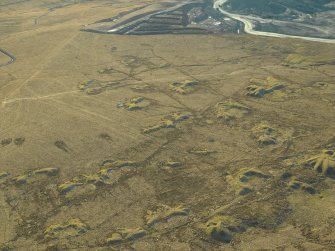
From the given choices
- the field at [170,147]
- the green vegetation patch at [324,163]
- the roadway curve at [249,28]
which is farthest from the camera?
the roadway curve at [249,28]

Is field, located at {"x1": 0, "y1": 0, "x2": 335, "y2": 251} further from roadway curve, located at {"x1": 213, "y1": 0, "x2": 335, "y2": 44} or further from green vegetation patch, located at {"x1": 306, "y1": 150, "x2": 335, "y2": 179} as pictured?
roadway curve, located at {"x1": 213, "y1": 0, "x2": 335, "y2": 44}

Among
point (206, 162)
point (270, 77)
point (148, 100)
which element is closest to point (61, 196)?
point (206, 162)

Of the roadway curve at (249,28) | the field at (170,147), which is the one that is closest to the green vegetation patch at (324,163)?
the field at (170,147)

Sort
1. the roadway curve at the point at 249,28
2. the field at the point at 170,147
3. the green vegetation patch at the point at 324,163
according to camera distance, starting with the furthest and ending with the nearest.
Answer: the roadway curve at the point at 249,28, the green vegetation patch at the point at 324,163, the field at the point at 170,147

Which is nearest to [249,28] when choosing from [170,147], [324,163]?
[170,147]

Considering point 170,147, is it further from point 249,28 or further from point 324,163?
point 249,28

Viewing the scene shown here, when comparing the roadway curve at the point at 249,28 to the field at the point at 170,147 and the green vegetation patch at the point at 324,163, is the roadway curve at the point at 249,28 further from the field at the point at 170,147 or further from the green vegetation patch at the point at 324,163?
the green vegetation patch at the point at 324,163

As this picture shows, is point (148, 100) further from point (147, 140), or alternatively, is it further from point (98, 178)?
point (98, 178)

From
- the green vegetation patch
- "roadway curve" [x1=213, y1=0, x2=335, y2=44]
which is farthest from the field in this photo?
"roadway curve" [x1=213, y1=0, x2=335, y2=44]

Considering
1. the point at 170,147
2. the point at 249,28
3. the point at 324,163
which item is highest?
the point at 249,28
